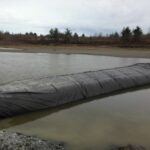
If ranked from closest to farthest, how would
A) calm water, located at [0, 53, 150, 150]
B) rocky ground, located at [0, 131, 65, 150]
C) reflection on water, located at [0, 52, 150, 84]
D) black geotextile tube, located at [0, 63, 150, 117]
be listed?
rocky ground, located at [0, 131, 65, 150]
calm water, located at [0, 53, 150, 150]
black geotextile tube, located at [0, 63, 150, 117]
reflection on water, located at [0, 52, 150, 84]

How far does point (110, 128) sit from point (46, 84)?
2.13 m

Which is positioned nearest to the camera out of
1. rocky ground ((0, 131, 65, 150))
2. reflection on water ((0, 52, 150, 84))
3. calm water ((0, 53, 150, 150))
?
rocky ground ((0, 131, 65, 150))

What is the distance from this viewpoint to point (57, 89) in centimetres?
607

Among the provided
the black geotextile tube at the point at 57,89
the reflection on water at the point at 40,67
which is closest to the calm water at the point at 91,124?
the black geotextile tube at the point at 57,89

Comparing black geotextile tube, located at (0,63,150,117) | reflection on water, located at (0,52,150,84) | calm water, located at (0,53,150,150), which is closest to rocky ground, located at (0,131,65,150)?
calm water, located at (0,53,150,150)

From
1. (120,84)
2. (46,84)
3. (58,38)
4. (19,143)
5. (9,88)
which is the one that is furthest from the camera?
(58,38)

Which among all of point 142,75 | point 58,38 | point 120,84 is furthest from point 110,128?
point 58,38

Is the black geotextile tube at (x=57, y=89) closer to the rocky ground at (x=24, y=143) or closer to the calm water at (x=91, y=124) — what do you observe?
the calm water at (x=91, y=124)

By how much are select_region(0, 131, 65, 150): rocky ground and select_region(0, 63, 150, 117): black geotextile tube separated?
3.86 ft

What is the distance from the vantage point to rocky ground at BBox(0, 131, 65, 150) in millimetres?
3648

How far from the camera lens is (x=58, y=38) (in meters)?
37.5

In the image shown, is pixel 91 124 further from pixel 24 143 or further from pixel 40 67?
pixel 40 67

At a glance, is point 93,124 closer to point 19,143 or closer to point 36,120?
point 36,120

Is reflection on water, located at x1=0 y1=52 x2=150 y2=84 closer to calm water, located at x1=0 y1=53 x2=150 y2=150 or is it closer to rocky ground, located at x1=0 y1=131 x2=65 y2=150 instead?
calm water, located at x1=0 y1=53 x2=150 y2=150
